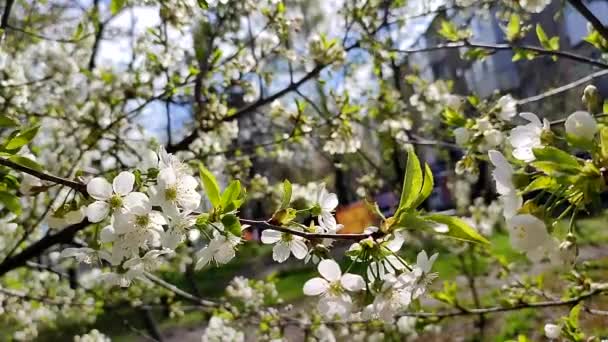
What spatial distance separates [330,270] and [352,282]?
0.13 ft

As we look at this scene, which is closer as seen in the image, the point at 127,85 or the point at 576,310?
the point at 576,310

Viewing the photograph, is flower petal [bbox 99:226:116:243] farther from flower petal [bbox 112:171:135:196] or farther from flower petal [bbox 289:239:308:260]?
flower petal [bbox 289:239:308:260]

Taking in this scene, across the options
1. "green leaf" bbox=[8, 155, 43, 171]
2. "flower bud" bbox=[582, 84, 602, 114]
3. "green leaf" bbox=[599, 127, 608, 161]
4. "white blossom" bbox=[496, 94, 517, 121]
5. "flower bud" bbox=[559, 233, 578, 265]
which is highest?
"white blossom" bbox=[496, 94, 517, 121]

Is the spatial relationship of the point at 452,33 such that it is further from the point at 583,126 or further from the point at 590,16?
the point at 583,126

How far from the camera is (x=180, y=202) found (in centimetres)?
87

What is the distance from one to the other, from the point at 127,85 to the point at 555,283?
4.83m

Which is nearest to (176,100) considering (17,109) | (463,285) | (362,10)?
(17,109)

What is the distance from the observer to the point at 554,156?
69cm

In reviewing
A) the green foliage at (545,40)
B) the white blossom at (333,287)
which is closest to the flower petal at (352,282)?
the white blossom at (333,287)

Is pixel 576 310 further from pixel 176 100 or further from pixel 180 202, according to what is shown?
pixel 176 100

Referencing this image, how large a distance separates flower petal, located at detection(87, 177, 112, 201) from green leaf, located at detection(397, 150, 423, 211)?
43 centimetres

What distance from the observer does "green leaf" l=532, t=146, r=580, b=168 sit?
2.25ft

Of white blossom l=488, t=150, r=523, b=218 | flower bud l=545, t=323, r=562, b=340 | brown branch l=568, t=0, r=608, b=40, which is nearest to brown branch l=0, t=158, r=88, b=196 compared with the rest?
white blossom l=488, t=150, r=523, b=218

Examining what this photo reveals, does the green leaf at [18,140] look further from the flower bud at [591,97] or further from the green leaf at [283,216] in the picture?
the flower bud at [591,97]
